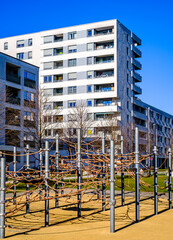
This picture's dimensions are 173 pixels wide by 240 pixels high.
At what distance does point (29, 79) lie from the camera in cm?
4931

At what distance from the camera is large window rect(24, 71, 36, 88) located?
48.5m

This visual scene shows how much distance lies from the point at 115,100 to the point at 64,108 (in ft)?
28.6

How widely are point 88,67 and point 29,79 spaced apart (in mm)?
12770

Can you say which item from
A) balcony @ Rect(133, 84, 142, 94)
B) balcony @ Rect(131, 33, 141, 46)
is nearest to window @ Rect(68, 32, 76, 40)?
balcony @ Rect(131, 33, 141, 46)

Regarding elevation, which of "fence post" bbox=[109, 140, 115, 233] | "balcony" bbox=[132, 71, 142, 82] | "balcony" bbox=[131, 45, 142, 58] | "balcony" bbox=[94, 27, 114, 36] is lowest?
"fence post" bbox=[109, 140, 115, 233]

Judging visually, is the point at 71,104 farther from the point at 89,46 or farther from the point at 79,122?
the point at 79,122

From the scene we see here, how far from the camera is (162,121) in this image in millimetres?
88625

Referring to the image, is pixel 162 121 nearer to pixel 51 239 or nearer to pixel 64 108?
pixel 64 108

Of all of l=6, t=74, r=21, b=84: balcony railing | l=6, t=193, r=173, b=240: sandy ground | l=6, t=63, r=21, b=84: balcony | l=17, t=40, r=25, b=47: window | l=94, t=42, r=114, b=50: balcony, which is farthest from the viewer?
l=17, t=40, r=25, b=47: window

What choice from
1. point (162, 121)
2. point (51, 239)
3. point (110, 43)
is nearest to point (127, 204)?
point (51, 239)

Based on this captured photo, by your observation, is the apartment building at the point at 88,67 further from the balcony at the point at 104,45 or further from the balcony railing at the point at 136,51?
the balcony railing at the point at 136,51

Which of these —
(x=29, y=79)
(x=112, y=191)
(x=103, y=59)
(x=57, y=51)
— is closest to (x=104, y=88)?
(x=103, y=59)

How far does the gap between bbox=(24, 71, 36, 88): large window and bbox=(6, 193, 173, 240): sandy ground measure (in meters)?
37.2

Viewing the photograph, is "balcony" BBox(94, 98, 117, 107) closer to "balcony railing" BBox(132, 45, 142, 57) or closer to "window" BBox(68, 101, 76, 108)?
"window" BBox(68, 101, 76, 108)
